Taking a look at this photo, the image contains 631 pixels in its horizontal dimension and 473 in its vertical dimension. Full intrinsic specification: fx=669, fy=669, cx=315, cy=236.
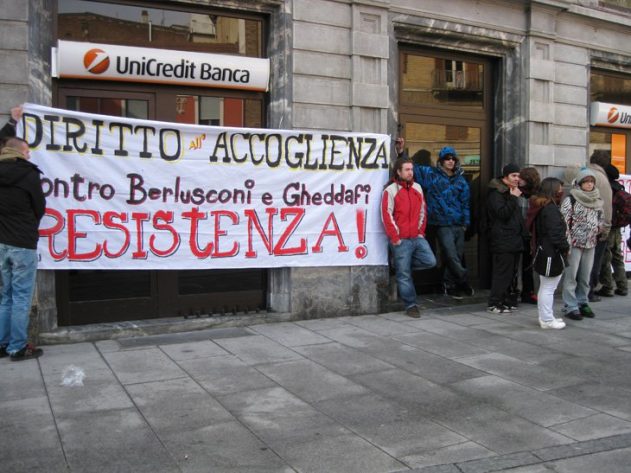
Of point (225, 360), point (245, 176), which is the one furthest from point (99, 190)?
point (225, 360)

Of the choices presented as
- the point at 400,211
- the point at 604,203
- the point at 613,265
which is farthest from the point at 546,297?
the point at 613,265

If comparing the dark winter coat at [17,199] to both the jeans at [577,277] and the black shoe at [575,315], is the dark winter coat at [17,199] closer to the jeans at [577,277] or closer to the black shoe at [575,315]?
the jeans at [577,277]

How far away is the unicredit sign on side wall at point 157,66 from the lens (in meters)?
6.89

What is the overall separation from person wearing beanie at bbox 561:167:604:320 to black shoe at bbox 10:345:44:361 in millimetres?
5877

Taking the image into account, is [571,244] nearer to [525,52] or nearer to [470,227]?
[470,227]

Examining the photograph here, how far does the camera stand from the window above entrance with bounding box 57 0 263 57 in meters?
7.08

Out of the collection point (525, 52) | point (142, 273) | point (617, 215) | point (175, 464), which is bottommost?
point (175, 464)

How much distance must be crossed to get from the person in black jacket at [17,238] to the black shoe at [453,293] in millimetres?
5635

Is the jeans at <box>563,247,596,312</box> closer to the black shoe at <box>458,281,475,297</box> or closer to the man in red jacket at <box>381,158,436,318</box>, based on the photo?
the black shoe at <box>458,281,475,297</box>

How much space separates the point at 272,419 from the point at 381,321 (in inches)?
140

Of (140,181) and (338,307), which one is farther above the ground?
(140,181)

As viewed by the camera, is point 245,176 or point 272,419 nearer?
point 272,419

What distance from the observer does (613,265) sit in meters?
10.1

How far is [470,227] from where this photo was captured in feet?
32.1
